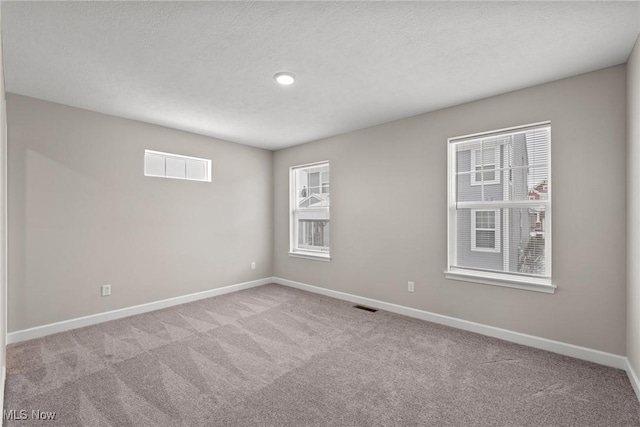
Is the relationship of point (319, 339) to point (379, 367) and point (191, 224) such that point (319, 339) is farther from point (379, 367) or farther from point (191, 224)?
point (191, 224)

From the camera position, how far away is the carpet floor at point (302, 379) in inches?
75.1

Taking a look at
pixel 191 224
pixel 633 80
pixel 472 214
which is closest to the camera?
pixel 633 80

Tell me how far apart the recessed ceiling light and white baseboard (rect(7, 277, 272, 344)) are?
3275 mm

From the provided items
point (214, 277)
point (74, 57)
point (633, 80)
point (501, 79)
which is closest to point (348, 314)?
point (214, 277)

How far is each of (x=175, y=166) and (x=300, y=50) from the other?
2.86 meters

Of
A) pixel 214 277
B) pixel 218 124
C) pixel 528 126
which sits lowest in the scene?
pixel 214 277

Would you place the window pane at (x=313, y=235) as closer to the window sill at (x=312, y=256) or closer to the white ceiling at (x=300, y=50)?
the window sill at (x=312, y=256)

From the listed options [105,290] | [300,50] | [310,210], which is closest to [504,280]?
[300,50]

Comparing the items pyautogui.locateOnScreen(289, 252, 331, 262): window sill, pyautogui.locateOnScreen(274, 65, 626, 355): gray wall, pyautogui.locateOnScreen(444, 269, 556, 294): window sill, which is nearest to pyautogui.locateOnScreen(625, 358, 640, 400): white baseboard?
pyautogui.locateOnScreen(274, 65, 626, 355): gray wall

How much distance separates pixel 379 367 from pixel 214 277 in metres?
3.09

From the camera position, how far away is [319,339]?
3062 mm

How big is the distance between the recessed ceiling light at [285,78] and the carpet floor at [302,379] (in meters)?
2.52

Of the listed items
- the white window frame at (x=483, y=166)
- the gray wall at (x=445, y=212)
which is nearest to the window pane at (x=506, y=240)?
the gray wall at (x=445, y=212)

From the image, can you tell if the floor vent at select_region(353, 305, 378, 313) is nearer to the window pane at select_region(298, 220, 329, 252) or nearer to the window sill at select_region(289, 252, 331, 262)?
the window sill at select_region(289, 252, 331, 262)
